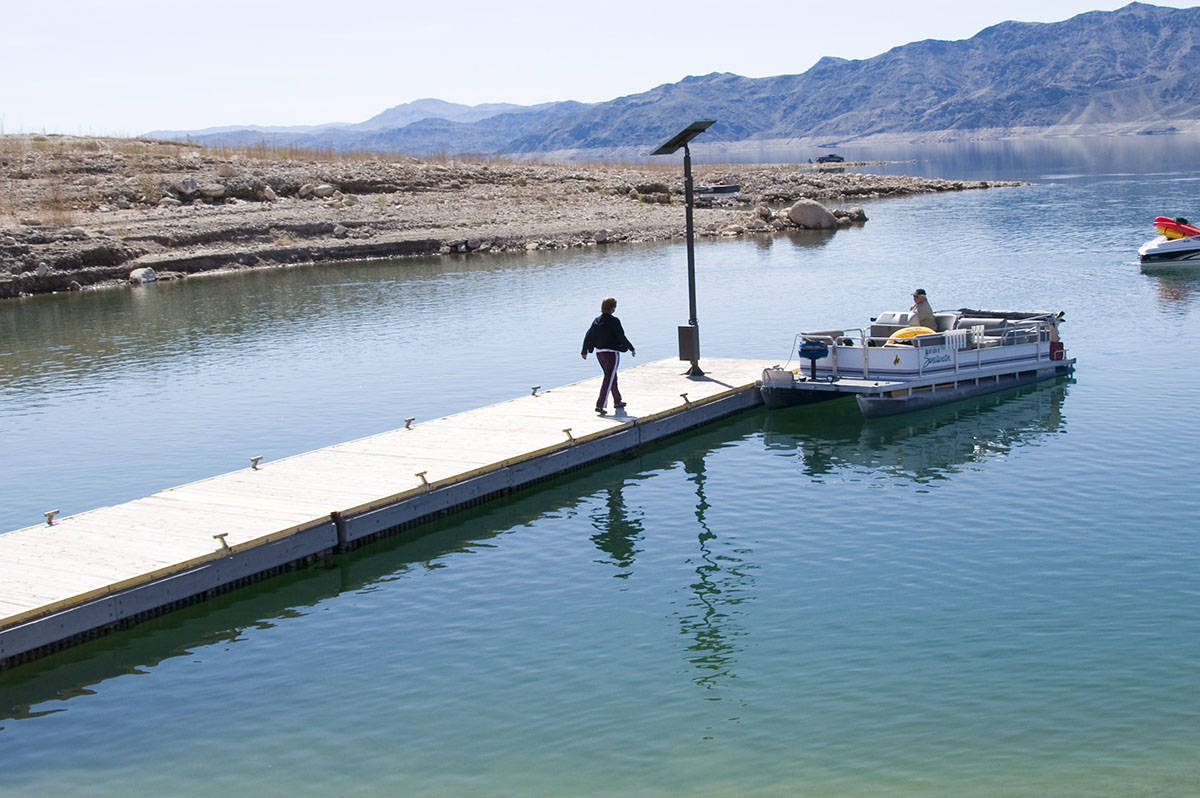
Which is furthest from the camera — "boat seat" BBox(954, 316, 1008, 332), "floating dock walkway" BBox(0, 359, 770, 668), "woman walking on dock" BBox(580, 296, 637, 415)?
"boat seat" BBox(954, 316, 1008, 332)

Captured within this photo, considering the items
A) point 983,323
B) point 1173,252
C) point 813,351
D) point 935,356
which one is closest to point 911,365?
point 935,356

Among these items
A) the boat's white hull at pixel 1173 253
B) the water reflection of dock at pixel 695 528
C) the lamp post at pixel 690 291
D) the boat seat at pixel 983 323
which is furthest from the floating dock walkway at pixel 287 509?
the boat's white hull at pixel 1173 253

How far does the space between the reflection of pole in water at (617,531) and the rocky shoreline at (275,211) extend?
37.0m

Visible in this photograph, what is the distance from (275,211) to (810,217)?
27.3 m

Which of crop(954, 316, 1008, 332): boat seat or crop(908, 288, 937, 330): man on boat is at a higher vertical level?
crop(908, 288, 937, 330): man on boat

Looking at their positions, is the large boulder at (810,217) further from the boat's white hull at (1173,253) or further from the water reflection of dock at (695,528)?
the water reflection of dock at (695,528)

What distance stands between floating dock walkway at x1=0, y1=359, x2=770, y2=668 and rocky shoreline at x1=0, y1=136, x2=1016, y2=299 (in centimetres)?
3412

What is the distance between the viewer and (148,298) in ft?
150

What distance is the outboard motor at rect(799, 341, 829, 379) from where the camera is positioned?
906 inches

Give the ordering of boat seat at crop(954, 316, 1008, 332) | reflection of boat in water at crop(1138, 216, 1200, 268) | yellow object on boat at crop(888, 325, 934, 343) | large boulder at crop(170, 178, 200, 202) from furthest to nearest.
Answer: large boulder at crop(170, 178, 200, 202), reflection of boat in water at crop(1138, 216, 1200, 268), boat seat at crop(954, 316, 1008, 332), yellow object on boat at crop(888, 325, 934, 343)

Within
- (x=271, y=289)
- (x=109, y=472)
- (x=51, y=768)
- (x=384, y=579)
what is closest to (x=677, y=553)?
(x=384, y=579)

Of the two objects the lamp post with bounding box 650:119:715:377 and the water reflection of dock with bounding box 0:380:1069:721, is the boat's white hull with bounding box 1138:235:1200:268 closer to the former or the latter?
the water reflection of dock with bounding box 0:380:1069:721

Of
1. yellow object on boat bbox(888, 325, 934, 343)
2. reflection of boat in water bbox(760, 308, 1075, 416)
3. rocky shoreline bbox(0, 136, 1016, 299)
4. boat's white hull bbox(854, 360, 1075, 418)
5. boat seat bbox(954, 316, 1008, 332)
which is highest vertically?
rocky shoreline bbox(0, 136, 1016, 299)

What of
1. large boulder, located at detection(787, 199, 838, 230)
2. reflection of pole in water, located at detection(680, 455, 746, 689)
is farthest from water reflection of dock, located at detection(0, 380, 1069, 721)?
large boulder, located at detection(787, 199, 838, 230)
